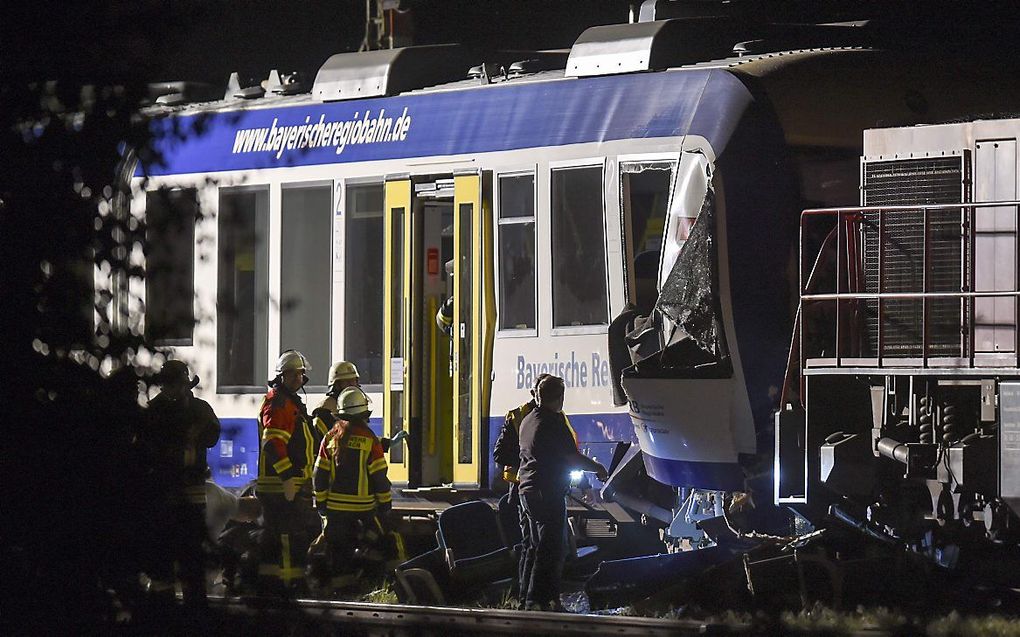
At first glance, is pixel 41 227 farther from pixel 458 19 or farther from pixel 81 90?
pixel 458 19

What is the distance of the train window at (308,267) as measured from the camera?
14.6 meters

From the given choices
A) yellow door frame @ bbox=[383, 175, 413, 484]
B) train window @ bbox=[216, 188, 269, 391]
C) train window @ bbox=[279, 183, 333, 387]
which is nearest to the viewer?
yellow door frame @ bbox=[383, 175, 413, 484]

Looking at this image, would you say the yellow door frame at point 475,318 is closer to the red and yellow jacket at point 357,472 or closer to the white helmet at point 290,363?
the red and yellow jacket at point 357,472

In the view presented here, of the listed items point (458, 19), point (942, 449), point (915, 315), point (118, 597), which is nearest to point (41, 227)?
point (118, 597)

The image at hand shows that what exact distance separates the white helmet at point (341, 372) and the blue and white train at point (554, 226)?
578 mm

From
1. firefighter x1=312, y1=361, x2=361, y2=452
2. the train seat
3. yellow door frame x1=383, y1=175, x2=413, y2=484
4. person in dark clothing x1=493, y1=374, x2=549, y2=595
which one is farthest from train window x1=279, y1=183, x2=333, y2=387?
the train seat

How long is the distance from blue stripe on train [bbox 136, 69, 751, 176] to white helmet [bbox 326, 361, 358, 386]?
150cm

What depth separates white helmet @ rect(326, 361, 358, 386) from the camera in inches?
531

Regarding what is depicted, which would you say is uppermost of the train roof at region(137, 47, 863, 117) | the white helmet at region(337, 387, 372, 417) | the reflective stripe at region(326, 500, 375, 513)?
the train roof at region(137, 47, 863, 117)

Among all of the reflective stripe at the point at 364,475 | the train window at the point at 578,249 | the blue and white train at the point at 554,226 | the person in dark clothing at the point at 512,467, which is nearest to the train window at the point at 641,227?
the blue and white train at the point at 554,226

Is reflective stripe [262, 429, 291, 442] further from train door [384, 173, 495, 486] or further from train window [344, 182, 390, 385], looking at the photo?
train window [344, 182, 390, 385]

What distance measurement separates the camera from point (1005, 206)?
10055mm

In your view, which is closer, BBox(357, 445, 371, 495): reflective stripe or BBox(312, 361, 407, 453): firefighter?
BBox(357, 445, 371, 495): reflective stripe

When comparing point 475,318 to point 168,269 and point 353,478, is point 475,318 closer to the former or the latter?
point 353,478
